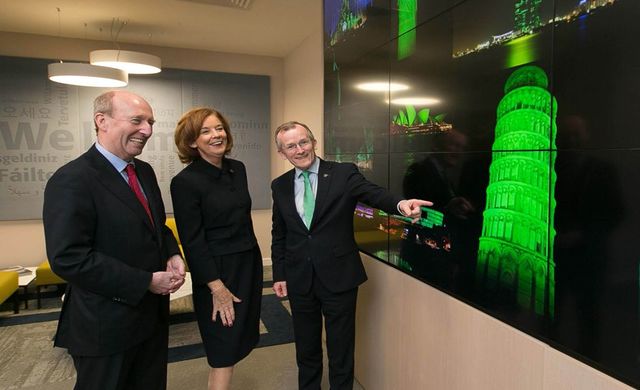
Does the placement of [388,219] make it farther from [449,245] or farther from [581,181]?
[581,181]

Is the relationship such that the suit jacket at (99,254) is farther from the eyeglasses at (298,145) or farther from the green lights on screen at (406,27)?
the green lights on screen at (406,27)

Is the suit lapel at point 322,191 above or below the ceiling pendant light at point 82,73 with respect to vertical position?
below

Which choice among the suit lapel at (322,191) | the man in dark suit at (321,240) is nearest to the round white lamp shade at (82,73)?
the man in dark suit at (321,240)

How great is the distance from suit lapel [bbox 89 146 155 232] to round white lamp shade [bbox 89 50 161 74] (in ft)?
9.05

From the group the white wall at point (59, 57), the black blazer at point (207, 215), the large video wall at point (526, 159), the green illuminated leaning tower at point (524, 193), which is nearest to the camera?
the large video wall at point (526, 159)

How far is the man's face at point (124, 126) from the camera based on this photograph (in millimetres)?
1394

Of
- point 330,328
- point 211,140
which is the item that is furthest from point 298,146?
point 330,328

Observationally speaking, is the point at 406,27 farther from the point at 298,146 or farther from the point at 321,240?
the point at 321,240

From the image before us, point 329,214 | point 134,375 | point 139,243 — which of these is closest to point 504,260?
point 329,214

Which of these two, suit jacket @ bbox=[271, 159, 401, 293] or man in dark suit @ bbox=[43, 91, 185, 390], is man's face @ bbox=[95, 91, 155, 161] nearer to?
man in dark suit @ bbox=[43, 91, 185, 390]

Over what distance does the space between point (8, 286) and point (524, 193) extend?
4169 mm

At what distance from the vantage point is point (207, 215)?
5.85 ft

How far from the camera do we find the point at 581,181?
113 cm

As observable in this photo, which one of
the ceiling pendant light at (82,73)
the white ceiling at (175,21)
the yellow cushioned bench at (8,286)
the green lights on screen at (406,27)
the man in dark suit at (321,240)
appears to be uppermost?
the white ceiling at (175,21)
